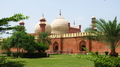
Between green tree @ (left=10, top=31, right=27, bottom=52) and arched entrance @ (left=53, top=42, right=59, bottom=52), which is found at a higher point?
green tree @ (left=10, top=31, right=27, bottom=52)

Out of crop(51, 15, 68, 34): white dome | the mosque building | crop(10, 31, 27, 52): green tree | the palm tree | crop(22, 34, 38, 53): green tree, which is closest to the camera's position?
the palm tree

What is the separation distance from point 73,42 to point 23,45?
35.1 ft

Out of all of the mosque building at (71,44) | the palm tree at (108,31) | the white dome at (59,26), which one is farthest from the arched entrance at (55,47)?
the palm tree at (108,31)

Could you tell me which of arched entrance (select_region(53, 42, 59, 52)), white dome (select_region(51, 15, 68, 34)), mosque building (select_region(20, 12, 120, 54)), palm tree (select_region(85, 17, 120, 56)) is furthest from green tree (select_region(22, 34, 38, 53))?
white dome (select_region(51, 15, 68, 34))

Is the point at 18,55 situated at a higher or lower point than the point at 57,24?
lower

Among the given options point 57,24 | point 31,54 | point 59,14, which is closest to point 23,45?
point 31,54

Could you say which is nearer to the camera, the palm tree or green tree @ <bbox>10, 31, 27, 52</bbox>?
the palm tree

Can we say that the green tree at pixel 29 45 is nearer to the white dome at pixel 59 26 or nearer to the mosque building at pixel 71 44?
the mosque building at pixel 71 44

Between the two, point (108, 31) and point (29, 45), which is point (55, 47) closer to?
point (29, 45)

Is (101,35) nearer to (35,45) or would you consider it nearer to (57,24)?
(35,45)

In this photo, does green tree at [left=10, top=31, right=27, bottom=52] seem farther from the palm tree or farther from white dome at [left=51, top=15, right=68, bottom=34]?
white dome at [left=51, top=15, right=68, bottom=34]

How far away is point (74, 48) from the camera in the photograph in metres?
27.4

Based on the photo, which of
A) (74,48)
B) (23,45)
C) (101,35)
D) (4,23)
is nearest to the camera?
(4,23)

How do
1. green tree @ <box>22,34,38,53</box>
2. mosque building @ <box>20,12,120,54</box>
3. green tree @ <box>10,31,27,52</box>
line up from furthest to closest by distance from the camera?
mosque building @ <box>20,12,120,54</box> < green tree @ <box>10,31,27,52</box> < green tree @ <box>22,34,38,53</box>
